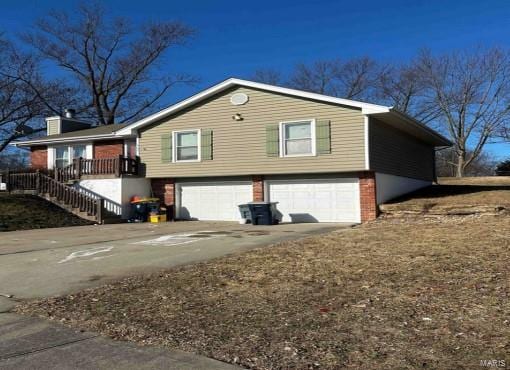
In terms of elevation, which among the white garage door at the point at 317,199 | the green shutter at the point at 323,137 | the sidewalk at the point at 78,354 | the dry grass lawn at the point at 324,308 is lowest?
the sidewalk at the point at 78,354

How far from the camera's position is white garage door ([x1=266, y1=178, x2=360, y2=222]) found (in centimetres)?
1739

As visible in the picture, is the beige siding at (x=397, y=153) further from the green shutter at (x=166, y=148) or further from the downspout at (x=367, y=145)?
the green shutter at (x=166, y=148)

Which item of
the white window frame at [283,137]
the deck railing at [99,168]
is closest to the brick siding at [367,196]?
the white window frame at [283,137]

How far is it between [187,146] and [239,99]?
2.96m

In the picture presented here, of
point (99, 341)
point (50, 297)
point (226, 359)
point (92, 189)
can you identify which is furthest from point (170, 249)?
point (92, 189)

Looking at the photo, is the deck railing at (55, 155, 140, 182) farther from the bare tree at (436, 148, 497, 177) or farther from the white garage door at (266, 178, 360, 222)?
the bare tree at (436, 148, 497, 177)

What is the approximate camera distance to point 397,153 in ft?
64.7

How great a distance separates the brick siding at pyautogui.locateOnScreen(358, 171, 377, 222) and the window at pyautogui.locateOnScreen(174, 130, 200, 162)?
6.58m

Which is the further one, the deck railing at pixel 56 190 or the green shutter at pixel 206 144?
the deck railing at pixel 56 190

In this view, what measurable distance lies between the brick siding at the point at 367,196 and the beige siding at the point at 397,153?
0.40m

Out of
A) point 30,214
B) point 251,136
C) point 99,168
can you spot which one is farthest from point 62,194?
point 251,136

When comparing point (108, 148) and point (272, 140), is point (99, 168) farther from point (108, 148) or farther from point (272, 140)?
point (272, 140)

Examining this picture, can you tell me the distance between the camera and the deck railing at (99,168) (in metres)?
20.2

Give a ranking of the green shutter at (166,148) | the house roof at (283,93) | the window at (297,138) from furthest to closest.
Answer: the green shutter at (166,148)
the window at (297,138)
the house roof at (283,93)
